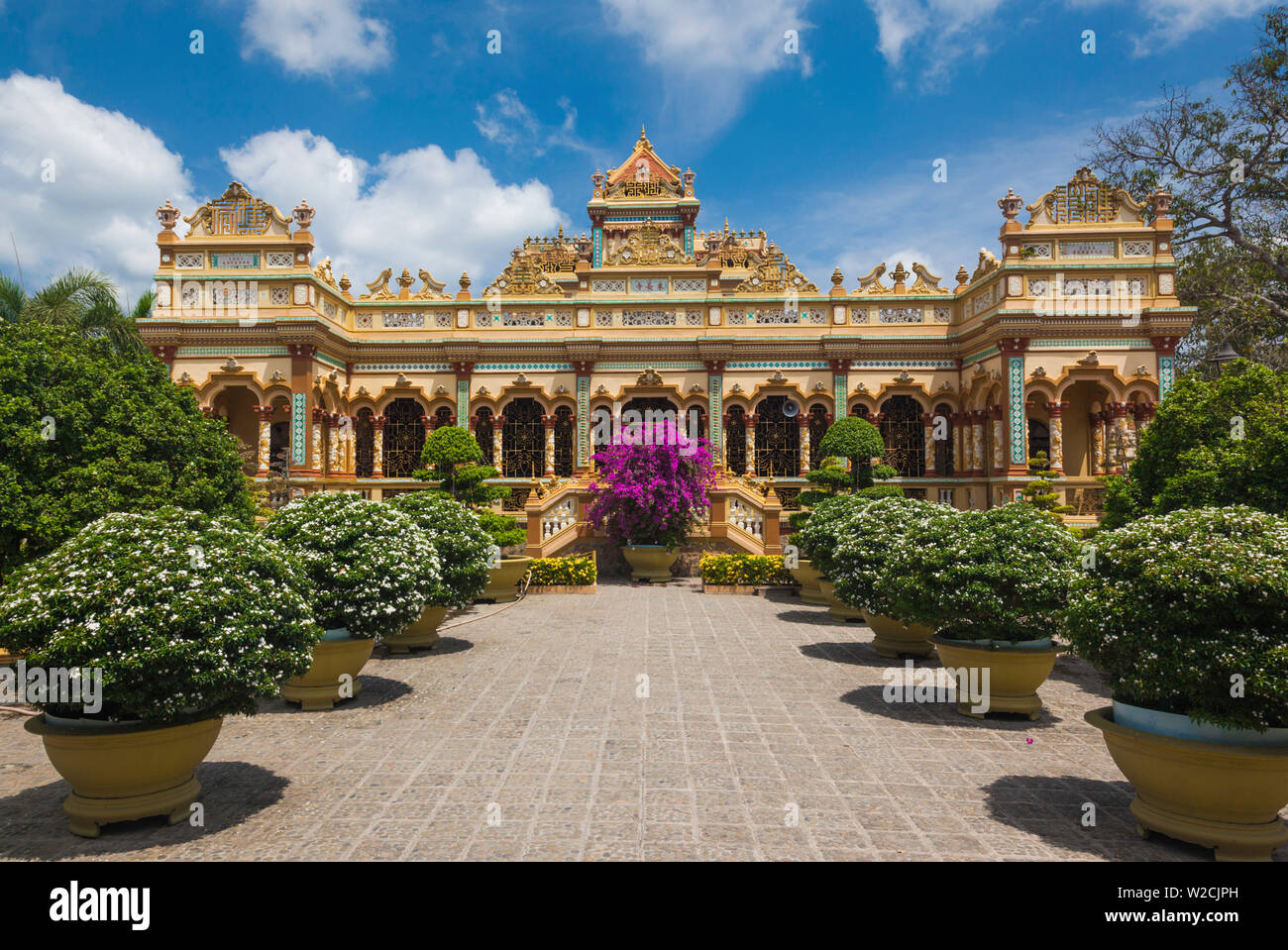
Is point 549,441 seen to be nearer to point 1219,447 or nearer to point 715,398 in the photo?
point 715,398

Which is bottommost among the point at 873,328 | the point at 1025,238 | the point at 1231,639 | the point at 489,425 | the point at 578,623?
the point at 578,623

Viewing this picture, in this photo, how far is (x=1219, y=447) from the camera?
27.6ft

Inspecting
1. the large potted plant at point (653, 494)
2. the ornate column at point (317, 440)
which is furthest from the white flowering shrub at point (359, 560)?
the ornate column at point (317, 440)

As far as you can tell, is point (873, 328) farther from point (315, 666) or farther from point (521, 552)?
point (315, 666)

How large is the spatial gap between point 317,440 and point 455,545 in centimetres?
1333

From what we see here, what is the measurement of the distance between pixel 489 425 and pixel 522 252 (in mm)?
5922

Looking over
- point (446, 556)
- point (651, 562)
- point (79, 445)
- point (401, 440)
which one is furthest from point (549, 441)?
point (79, 445)

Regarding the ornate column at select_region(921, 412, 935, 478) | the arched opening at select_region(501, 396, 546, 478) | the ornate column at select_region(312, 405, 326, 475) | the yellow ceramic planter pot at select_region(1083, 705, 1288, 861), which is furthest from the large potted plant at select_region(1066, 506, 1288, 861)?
the ornate column at select_region(312, 405, 326, 475)

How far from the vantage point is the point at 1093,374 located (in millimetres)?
20172

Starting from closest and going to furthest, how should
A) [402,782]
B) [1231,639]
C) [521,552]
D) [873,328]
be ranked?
1. [1231,639]
2. [402,782]
3. [521,552]
4. [873,328]

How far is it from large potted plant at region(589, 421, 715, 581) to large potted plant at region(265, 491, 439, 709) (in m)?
9.23

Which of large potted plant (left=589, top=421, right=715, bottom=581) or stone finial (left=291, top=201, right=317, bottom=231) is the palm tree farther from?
large potted plant (left=589, top=421, right=715, bottom=581)

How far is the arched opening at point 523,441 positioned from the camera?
2300 centimetres

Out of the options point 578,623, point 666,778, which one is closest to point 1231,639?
point 666,778
